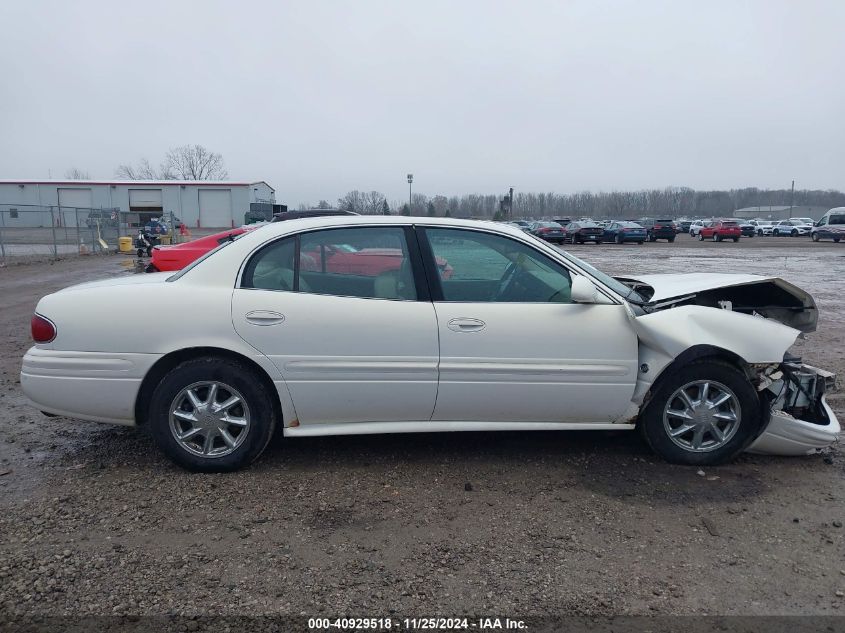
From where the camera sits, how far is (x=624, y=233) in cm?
3834

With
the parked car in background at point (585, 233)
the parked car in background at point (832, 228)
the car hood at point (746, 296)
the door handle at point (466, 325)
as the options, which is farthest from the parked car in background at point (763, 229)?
the door handle at point (466, 325)

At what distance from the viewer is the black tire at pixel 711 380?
12.8 feet

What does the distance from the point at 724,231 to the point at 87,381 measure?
44.4 metres

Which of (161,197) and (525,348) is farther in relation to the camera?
(161,197)

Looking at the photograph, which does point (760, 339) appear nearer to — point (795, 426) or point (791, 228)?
point (795, 426)

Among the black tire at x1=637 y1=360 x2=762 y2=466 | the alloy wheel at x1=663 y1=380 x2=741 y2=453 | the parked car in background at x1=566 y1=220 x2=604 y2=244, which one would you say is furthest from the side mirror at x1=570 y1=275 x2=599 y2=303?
the parked car in background at x1=566 y1=220 x2=604 y2=244

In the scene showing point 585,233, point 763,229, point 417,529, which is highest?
point 763,229

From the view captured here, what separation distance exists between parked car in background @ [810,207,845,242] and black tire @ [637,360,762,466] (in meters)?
44.6

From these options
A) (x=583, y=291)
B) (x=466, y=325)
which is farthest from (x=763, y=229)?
(x=466, y=325)

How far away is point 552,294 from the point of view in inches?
156

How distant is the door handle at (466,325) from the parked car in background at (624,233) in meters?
36.7

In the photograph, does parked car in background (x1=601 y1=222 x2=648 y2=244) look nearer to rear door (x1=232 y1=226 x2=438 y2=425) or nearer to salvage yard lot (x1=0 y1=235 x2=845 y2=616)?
salvage yard lot (x1=0 y1=235 x2=845 y2=616)

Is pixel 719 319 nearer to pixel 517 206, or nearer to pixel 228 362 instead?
pixel 228 362

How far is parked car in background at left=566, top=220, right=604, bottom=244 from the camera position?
38531mm
